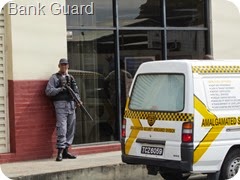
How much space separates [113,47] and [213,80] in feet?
12.8

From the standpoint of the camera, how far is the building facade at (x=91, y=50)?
9695mm

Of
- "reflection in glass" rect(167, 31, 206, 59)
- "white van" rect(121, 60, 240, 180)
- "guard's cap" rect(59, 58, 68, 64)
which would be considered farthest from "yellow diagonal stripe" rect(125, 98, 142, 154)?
"reflection in glass" rect(167, 31, 206, 59)

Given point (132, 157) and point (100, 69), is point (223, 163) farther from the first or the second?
point (100, 69)

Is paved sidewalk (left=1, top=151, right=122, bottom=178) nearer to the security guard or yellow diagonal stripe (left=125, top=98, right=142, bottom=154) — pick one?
the security guard

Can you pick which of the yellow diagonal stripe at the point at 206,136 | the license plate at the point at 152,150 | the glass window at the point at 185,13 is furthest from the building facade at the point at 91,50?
the yellow diagonal stripe at the point at 206,136

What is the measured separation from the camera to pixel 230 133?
7602 mm

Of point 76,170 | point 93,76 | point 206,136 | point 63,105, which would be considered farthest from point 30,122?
point 206,136

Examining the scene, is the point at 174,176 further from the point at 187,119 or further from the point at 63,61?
the point at 63,61

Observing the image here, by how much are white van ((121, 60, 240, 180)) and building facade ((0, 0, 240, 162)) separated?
2.47 m

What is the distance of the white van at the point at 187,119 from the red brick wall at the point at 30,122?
7.74ft

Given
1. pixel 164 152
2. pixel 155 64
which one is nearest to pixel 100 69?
pixel 155 64

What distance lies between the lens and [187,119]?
23.8ft

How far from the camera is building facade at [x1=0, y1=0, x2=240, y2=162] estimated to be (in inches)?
382

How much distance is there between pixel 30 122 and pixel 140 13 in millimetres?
3658
